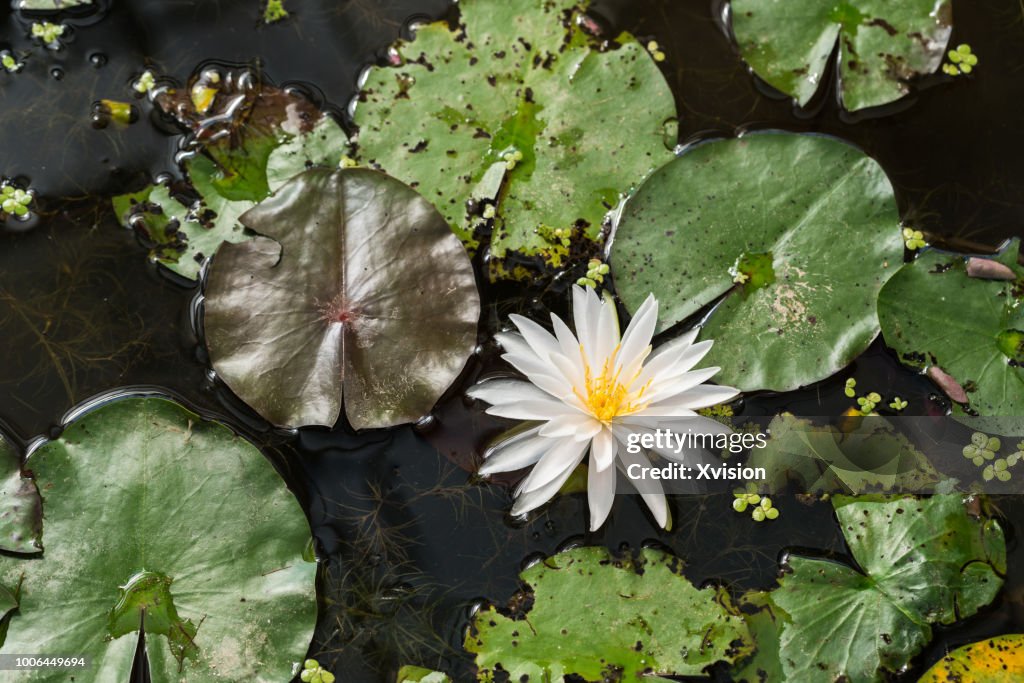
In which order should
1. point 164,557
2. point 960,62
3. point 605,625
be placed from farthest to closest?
point 960,62 < point 605,625 < point 164,557

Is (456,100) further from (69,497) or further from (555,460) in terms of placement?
(69,497)

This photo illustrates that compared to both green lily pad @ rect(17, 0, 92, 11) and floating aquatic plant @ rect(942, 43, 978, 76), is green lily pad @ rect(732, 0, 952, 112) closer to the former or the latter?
floating aquatic plant @ rect(942, 43, 978, 76)

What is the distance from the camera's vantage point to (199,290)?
3105mm

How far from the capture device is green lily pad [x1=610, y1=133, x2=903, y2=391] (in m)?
2.94

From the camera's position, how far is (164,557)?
8.74ft

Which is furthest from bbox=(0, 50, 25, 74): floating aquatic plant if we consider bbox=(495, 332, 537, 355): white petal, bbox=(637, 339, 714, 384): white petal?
bbox=(637, 339, 714, 384): white petal

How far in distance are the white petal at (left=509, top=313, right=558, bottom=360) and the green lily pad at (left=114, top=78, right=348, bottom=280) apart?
1037mm

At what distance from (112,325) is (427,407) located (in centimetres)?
129

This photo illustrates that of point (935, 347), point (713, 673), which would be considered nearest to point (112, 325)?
point (713, 673)

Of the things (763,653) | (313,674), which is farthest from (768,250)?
(313,674)

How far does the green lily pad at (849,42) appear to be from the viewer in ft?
10.6

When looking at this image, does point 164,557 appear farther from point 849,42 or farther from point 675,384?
point 849,42

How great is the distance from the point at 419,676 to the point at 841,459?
1742 millimetres

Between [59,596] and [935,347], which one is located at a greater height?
[935,347]
